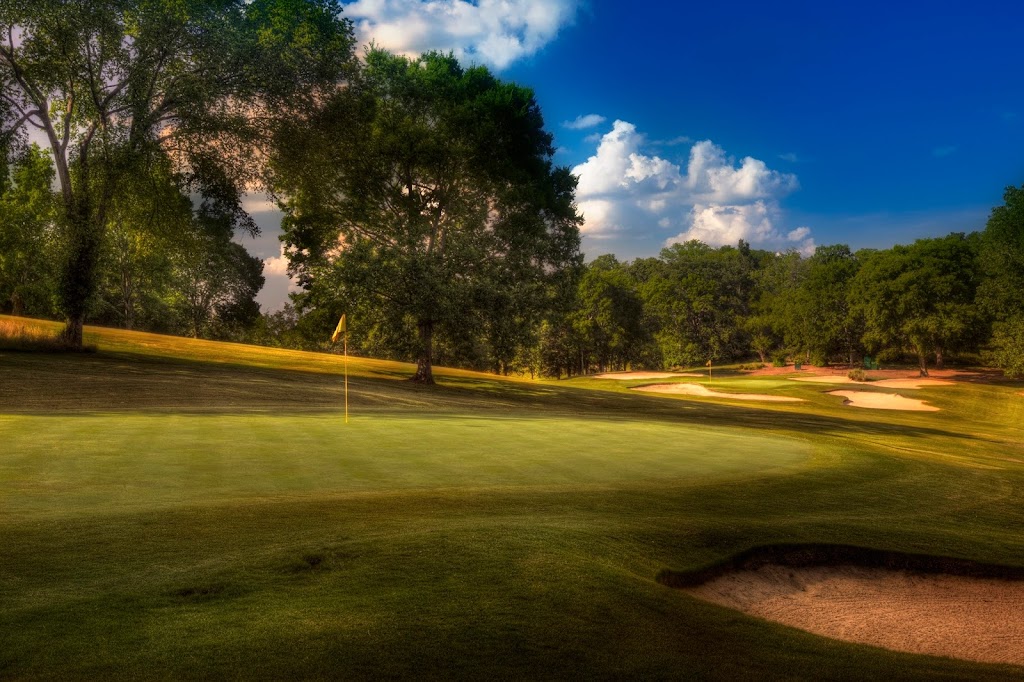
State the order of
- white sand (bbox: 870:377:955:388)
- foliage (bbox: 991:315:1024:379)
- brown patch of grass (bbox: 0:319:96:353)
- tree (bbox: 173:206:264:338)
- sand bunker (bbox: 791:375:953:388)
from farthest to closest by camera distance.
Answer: tree (bbox: 173:206:264:338), sand bunker (bbox: 791:375:953:388), white sand (bbox: 870:377:955:388), foliage (bbox: 991:315:1024:379), brown patch of grass (bbox: 0:319:96:353)

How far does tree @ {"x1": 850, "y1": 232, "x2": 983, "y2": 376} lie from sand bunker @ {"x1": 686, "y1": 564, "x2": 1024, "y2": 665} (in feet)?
187

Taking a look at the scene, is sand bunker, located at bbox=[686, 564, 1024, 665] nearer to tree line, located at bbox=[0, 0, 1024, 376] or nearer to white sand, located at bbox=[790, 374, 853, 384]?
tree line, located at bbox=[0, 0, 1024, 376]

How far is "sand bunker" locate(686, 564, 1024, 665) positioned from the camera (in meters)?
6.48

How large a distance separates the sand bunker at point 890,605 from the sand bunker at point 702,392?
40.2m

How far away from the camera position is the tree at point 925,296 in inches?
A: 2265

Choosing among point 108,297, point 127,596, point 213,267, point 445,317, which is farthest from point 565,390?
point 108,297

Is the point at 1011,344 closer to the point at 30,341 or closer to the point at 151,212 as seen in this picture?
the point at 151,212

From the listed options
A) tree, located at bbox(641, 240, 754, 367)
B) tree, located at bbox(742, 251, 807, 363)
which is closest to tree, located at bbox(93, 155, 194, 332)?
tree, located at bbox(742, 251, 807, 363)

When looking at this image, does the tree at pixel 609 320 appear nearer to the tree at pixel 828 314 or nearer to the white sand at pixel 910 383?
the tree at pixel 828 314

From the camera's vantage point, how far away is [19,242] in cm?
4675

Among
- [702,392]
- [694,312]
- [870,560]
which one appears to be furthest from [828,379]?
[870,560]

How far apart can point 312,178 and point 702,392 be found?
34248mm

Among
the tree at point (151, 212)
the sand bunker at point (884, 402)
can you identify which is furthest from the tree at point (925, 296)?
the tree at point (151, 212)

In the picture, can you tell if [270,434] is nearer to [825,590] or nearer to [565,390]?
[825,590]
